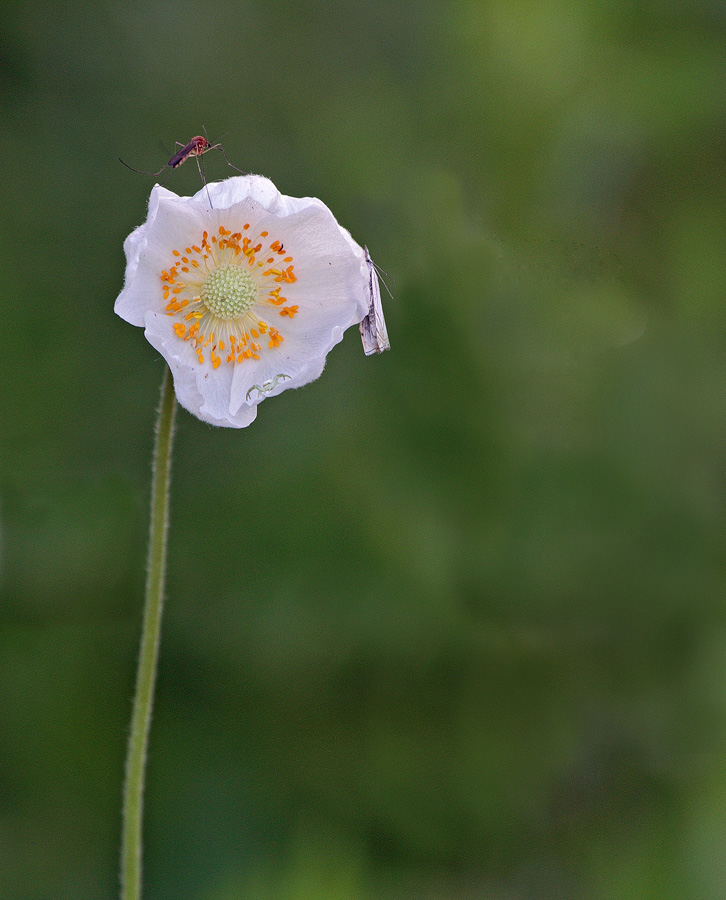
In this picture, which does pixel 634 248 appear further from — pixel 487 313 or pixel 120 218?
pixel 120 218

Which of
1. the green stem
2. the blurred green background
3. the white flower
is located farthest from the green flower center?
the blurred green background

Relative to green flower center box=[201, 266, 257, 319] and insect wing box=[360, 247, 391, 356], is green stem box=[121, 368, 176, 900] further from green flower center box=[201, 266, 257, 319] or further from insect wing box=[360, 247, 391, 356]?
insect wing box=[360, 247, 391, 356]

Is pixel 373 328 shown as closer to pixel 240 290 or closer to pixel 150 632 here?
pixel 240 290

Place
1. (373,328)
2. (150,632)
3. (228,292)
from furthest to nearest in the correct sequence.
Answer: (228,292)
(373,328)
(150,632)

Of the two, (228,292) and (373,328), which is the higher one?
(228,292)

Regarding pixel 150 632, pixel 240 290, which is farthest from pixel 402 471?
pixel 150 632

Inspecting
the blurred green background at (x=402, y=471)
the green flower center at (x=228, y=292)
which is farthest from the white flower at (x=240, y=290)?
the blurred green background at (x=402, y=471)

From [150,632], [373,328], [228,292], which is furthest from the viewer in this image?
[228,292]
